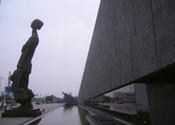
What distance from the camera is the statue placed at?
408 inches

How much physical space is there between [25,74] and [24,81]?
53 cm

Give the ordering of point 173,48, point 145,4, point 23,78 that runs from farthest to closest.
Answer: point 23,78 → point 145,4 → point 173,48

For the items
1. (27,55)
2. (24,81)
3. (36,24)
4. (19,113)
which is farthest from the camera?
(36,24)

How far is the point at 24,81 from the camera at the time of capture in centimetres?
1184

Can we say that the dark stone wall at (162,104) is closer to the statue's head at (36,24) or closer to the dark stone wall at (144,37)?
the dark stone wall at (144,37)

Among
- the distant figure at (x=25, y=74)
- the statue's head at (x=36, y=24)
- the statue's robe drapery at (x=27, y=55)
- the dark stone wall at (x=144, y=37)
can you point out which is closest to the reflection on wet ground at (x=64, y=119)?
the distant figure at (x=25, y=74)

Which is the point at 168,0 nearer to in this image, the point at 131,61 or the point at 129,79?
the point at 131,61

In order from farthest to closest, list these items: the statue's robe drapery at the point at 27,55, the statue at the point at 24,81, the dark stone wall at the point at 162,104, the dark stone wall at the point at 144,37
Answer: the statue's robe drapery at the point at 27,55 < the statue at the point at 24,81 < the dark stone wall at the point at 162,104 < the dark stone wall at the point at 144,37

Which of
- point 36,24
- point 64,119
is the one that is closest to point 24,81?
point 36,24

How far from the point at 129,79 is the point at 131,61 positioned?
657mm

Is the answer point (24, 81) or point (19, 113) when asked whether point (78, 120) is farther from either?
point (24, 81)

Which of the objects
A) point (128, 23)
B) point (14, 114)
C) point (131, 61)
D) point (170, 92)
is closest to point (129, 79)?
point (131, 61)

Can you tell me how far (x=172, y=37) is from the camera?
2.89 metres

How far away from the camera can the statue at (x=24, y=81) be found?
1036cm
